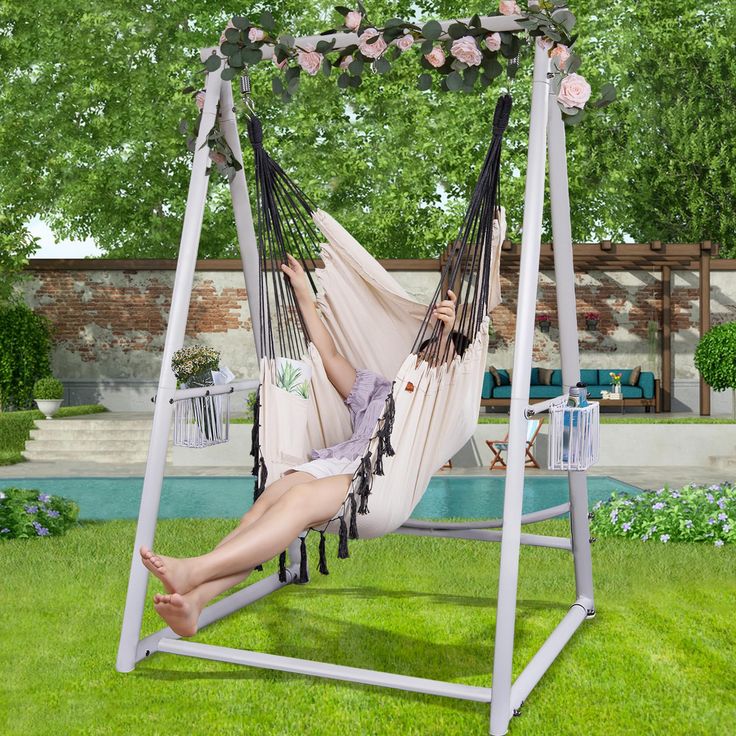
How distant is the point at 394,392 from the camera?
281 centimetres

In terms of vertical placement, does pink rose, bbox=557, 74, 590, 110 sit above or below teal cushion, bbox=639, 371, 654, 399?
above

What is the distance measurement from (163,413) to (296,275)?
74cm

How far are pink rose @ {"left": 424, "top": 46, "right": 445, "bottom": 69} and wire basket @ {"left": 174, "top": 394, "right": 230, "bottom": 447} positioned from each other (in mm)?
1272

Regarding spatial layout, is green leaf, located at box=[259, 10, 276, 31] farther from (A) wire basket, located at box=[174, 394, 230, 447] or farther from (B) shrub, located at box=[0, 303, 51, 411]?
(B) shrub, located at box=[0, 303, 51, 411]

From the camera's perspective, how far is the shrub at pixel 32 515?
16.3 feet

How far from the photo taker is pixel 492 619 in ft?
11.6

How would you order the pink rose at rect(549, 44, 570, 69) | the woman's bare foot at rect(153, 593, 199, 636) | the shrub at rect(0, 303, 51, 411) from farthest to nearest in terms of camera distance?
1. the shrub at rect(0, 303, 51, 411)
2. the pink rose at rect(549, 44, 570, 69)
3. the woman's bare foot at rect(153, 593, 199, 636)

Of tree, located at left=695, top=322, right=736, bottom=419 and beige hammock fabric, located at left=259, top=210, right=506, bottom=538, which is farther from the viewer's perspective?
tree, located at left=695, top=322, right=736, bottom=419

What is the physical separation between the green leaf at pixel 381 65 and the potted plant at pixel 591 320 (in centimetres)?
1089

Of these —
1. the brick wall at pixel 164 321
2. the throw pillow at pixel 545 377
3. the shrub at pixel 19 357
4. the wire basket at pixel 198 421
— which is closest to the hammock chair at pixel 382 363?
the wire basket at pixel 198 421

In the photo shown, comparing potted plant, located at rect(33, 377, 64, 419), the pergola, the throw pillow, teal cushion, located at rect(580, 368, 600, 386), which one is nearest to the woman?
the pergola

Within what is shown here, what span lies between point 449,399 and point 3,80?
14.9 m

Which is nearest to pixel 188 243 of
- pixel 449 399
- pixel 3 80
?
pixel 449 399

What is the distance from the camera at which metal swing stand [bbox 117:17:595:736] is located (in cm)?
245
